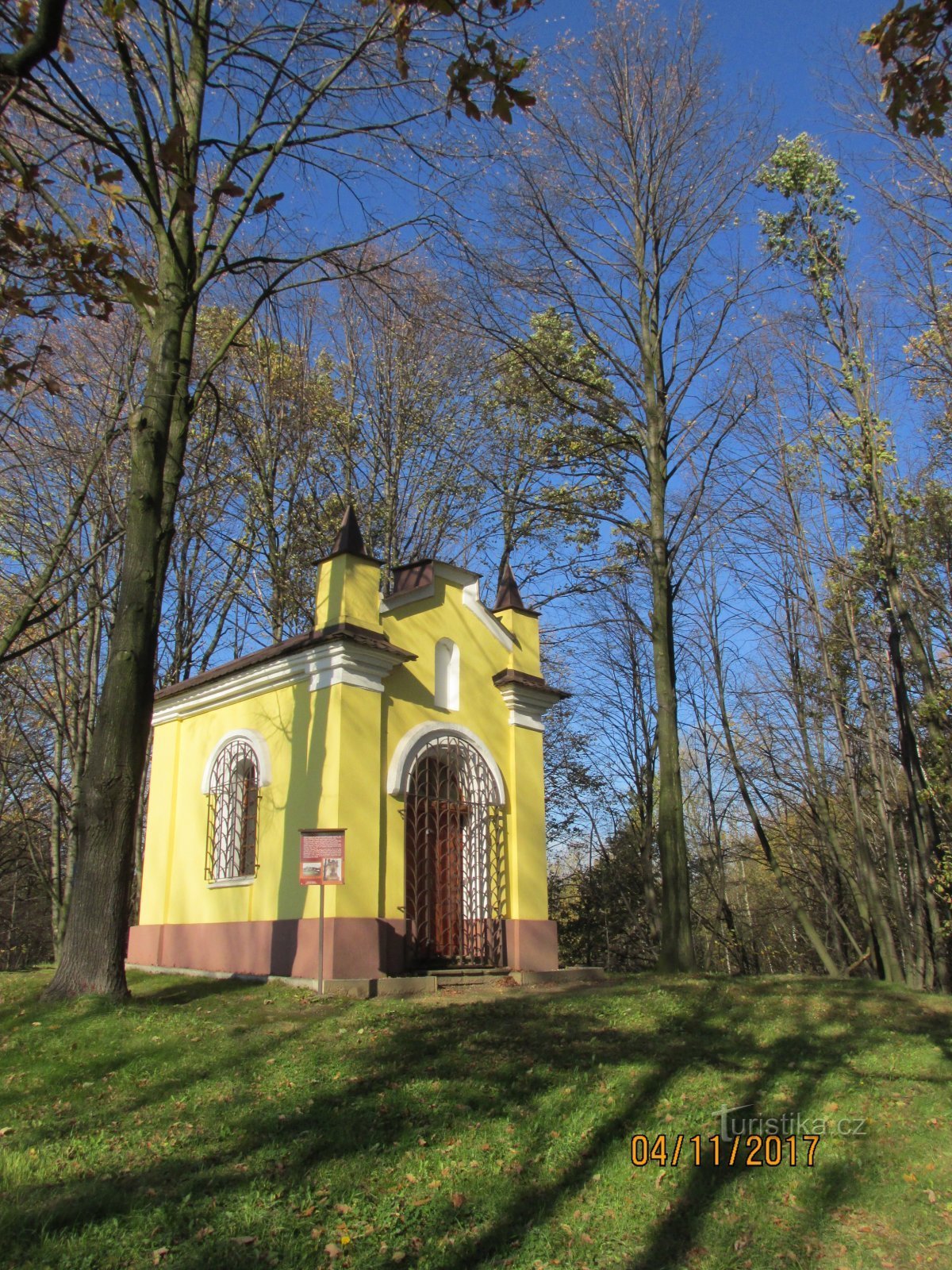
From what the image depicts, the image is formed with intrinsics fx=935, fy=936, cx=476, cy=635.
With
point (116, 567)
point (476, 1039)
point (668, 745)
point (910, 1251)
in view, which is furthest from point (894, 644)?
point (116, 567)

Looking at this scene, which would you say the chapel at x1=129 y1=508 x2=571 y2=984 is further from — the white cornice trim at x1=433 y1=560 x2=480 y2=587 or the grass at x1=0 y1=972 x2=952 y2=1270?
the grass at x1=0 y1=972 x2=952 y2=1270

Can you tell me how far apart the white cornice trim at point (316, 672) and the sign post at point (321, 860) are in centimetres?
213

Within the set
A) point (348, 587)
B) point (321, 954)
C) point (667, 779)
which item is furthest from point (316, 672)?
point (667, 779)

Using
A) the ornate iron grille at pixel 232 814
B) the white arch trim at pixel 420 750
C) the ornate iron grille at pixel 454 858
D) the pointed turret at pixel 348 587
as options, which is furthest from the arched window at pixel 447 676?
the ornate iron grille at pixel 232 814

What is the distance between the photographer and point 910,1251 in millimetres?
4867

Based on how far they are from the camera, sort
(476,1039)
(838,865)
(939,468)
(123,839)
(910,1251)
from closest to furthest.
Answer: (910,1251) < (476,1039) < (123,839) < (939,468) < (838,865)

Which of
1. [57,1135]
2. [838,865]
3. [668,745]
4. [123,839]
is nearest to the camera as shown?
[57,1135]

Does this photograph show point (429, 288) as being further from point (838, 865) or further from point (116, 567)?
point (838, 865)

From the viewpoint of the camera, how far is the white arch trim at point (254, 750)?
1258cm

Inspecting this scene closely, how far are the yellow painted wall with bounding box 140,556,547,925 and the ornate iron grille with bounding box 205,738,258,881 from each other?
226 millimetres

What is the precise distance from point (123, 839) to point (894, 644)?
11.9 metres

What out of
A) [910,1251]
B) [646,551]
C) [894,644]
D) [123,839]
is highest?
[646,551]

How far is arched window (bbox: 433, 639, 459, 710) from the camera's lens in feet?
43.5
